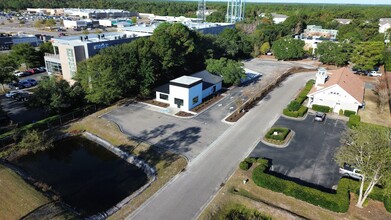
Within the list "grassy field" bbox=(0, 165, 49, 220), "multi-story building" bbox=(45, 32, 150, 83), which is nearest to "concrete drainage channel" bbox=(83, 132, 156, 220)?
"grassy field" bbox=(0, 165, 49, 220)

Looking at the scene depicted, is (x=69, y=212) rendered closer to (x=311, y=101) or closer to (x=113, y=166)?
(x=113, y=166)

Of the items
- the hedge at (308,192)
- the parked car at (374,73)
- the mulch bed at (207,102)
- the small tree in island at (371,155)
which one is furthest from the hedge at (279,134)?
the parked car at (374,73)

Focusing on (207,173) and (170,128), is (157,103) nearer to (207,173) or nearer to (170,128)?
(170,128)

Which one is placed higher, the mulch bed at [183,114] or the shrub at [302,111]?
the shrub at [302,111]

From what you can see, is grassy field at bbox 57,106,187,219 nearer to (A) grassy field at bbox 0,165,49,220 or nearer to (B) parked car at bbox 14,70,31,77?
(A) grassy field at bbox 0,165,49,220

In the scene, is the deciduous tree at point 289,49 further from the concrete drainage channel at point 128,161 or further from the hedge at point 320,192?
the concrete drainage channel at point 128,161

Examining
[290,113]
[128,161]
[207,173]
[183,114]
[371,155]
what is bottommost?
[128,161]

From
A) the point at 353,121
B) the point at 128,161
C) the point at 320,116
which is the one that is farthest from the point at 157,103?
the point at 353,121
